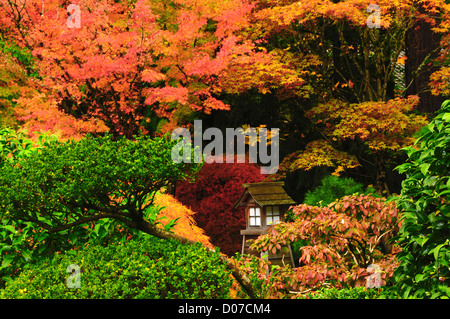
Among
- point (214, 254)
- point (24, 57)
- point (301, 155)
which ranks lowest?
point (214, 254)

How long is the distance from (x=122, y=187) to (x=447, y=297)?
3.22 metres

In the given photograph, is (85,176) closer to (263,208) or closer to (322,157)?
(263,208)

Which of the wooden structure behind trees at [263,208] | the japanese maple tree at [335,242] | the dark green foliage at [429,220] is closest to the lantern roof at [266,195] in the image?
the wooden structure behind trees at [263,208]

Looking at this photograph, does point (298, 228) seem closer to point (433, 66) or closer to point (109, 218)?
point (109, 218)

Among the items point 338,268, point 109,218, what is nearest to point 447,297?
point 338,268

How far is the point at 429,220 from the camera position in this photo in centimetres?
365

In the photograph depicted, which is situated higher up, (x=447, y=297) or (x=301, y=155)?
(x=301, y=155)

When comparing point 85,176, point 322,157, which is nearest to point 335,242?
point 85,176

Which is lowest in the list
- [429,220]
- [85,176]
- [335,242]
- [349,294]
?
[349,294]

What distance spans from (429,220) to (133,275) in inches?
105

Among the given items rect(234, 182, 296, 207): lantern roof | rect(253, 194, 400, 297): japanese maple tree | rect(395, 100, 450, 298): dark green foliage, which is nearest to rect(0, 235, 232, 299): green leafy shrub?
rect(253, 194, 400, 297): japanese maple tree

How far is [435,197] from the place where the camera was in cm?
365

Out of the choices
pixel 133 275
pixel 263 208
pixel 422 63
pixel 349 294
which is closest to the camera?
pixel 133 275

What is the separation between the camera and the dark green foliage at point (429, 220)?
3.56 metres
